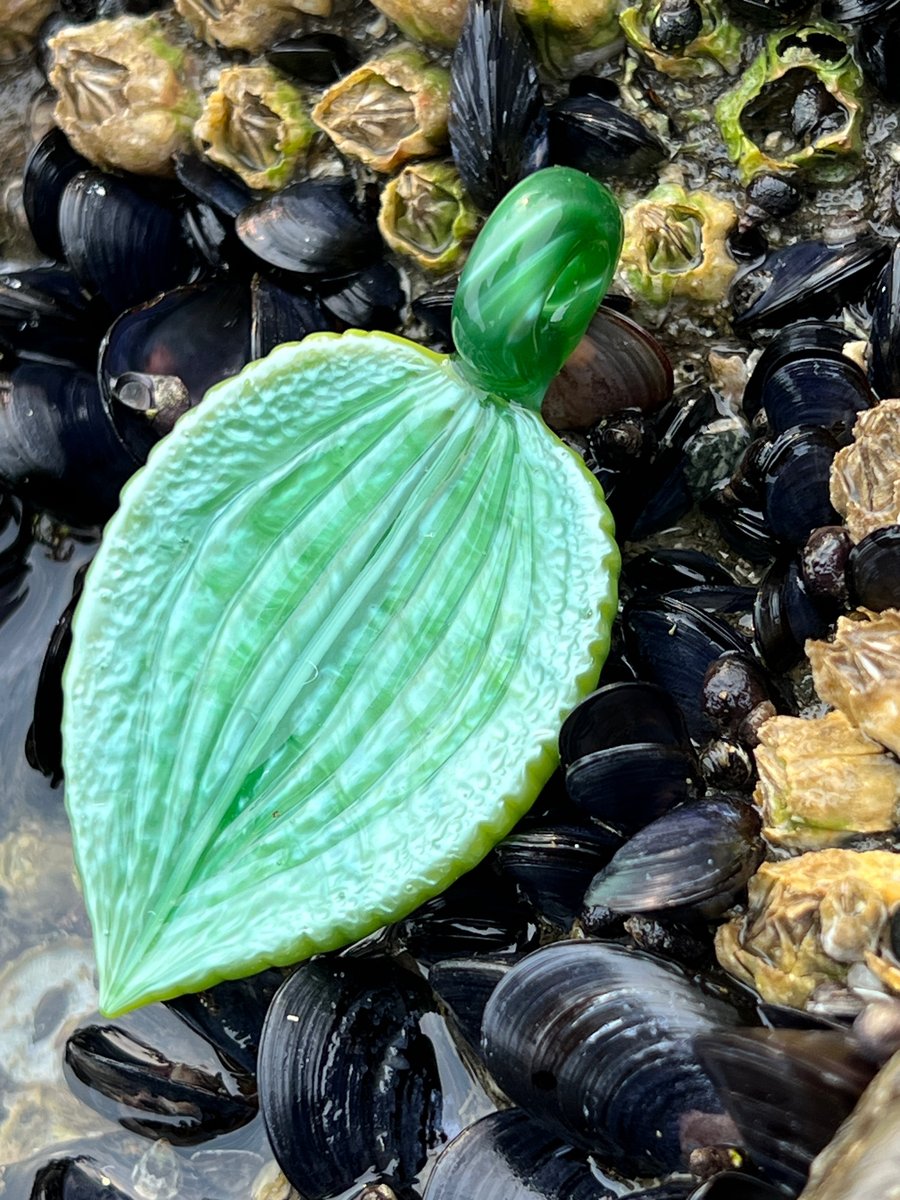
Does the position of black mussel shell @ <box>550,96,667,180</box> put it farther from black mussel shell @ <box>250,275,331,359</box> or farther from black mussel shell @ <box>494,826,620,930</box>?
black mussel shell @ <box>494,826,620,930</box>


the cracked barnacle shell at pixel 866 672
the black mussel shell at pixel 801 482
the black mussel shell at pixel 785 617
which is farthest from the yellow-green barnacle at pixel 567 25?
the cracked barnacle shell at pixel 866 672

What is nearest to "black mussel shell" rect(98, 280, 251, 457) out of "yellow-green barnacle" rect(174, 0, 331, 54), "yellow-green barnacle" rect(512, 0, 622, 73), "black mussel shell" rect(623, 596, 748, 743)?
"yellow-green barnacle" rect(174, 0, 331, 54)

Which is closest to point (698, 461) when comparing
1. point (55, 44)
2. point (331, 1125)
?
point (331, 1125)

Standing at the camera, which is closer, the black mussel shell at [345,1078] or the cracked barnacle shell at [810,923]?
the cracked barnacle shell at [810,923]

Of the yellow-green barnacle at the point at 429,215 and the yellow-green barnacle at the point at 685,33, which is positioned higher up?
the yellow-green barnacle at the point at 685,33

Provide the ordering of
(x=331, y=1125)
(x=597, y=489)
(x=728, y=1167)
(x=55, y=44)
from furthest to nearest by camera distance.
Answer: (x=55, y=44), (x=597, y=489), (x=331, y=1125), (x=728, y=1167)

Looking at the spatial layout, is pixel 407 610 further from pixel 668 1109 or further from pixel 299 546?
pixel 668 1109

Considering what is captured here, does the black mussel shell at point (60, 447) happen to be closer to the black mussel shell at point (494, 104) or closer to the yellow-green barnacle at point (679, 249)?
the black mussel shell at point (494, 104)
